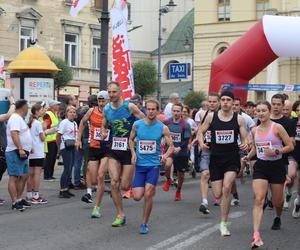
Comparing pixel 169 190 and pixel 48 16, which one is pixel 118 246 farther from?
pixel 48 16

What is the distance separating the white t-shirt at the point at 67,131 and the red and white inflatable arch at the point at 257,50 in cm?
538

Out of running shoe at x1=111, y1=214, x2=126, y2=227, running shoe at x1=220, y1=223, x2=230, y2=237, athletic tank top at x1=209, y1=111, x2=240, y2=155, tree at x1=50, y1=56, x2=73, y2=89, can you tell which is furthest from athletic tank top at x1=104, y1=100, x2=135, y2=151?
tree at x1=50, y1=56, x2=73, y2=89

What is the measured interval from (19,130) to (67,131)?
241 cm

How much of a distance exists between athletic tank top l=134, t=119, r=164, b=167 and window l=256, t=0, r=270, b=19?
4535 centimetres

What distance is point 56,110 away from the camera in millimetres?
15898

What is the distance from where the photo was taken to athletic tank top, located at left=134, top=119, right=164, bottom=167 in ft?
30.8

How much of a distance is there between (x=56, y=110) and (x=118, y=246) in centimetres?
809

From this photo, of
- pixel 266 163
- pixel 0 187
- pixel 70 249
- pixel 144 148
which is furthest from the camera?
pixel 0 187

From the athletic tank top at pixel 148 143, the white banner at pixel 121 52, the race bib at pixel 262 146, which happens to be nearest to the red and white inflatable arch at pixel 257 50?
the white banner at pixel 121 52

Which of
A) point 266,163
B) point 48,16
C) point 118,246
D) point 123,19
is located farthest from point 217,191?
point 48,16

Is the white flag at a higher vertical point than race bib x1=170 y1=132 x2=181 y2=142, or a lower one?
higher

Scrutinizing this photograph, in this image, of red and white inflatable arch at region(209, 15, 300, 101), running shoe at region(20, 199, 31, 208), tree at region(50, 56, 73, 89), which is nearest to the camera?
running shoe at region(20, 199, 31, 208)

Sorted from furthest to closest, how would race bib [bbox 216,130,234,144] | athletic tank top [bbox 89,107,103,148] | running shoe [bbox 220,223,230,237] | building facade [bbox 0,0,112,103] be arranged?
1. building facade [bbox 0,0,112,103]
2. athletic tank top [bbox 89,107,103,148]
3. race bib [bbox 216,130,234,144]
4. running shoe [bbox 220,223,230,237]

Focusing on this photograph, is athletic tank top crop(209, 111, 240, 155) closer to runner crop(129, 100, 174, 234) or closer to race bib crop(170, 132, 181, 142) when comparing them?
runner crop(129, 100, 174, 234)
